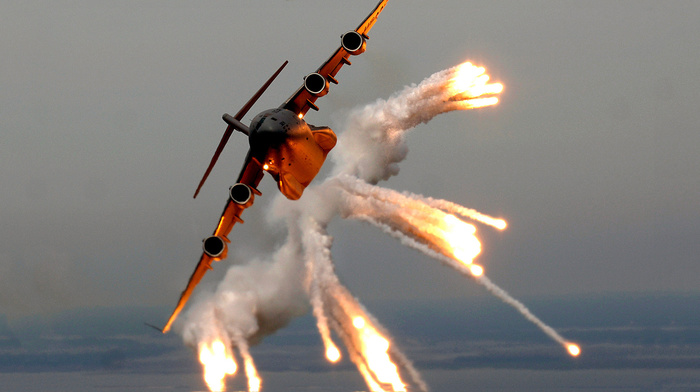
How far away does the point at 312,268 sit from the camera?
56.9m

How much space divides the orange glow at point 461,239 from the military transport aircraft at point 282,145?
8.35 metres

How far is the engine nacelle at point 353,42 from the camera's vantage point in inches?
1965

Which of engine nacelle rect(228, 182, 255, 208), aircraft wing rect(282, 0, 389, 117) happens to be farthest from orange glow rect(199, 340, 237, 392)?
aircraft wing rect(282, 0, 389, 117)

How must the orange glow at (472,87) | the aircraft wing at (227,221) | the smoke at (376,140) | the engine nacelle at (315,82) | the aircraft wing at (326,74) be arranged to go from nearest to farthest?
the engine nacelle at (315,82), the aircraft wing at (326,74), the aircraft wing at (227,221), the orange glow at (472,87), the smoke at (376,140)

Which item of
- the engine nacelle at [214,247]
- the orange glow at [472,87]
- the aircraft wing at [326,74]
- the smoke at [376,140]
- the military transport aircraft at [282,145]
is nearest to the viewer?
the military transport aircraft at [282,145]

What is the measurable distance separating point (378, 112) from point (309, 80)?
10154mm

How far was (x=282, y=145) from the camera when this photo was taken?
46.4m

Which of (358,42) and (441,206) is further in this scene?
(441,206)

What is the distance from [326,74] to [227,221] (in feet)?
34.2

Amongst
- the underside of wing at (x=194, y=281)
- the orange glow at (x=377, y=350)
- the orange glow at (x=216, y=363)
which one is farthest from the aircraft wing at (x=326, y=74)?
the orange glow at (x=216, y=363)

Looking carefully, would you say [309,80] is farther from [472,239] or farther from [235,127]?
[472,239]

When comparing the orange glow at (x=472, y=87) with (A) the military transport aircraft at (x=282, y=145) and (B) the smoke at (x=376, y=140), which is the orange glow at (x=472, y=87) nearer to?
(B) the smoke at (x=376, y=140)

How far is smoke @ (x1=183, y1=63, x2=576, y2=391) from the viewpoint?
53.6 meters

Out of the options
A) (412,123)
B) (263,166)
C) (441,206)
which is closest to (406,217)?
(441,206)
